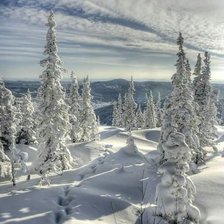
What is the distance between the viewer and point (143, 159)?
4809 centimetres

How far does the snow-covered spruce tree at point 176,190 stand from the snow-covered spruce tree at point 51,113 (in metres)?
13.6

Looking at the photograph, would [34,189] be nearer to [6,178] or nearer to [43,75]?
[6,178]

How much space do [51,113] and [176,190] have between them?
52.1ft

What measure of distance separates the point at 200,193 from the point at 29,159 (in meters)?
27.3

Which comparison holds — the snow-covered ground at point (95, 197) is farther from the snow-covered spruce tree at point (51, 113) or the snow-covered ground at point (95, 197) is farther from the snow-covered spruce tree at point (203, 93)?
the snow-covered spruce tree at point (203, 93)

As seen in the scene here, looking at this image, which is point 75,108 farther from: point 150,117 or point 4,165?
point 150,117

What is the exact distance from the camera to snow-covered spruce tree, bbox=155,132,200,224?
884 inches

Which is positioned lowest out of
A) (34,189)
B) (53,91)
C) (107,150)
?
(107,150)

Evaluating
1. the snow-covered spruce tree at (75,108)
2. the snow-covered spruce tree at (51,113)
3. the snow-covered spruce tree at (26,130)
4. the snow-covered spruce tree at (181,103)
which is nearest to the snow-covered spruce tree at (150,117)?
the snow-covered spruce tree at (75,108)

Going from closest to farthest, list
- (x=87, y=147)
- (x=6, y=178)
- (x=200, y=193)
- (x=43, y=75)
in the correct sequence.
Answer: (x=200, y=193), (x=43, y=75), (x=6, y=178), (x=87, y=147)

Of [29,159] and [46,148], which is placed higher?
[46,148]

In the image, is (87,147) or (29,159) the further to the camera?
(87,147)

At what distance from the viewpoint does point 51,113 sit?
33.5 meters


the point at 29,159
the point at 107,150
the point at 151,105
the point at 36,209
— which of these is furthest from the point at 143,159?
the point at 151,105
